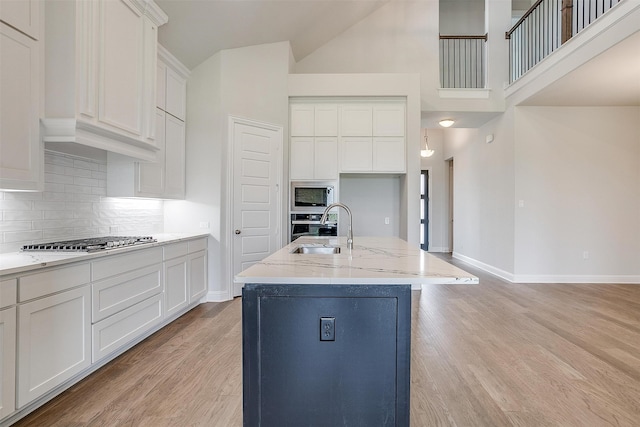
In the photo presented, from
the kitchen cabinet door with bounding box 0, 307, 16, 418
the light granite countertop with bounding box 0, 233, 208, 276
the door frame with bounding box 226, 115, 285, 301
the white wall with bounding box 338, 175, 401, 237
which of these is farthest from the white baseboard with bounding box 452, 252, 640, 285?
the kitchen cabinet door with bounding box 0, 307, 16, 418

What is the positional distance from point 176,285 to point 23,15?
7.61 ft

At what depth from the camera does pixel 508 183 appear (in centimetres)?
512

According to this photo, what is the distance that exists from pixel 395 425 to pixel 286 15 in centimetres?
453

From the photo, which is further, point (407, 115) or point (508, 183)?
point (508, 183)

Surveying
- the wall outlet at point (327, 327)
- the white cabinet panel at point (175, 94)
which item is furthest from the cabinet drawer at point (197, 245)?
the wall outlet at point (327, 327)

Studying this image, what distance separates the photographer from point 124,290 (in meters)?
2.41

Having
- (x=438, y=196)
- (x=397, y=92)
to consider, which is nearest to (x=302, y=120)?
(x=397, y=92)

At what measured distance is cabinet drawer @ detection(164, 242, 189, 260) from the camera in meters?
3.00

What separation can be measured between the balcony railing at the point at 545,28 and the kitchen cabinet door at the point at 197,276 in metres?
5.34

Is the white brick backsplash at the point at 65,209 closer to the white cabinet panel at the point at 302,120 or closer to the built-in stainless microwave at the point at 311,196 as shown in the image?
the built-in stainless microwave at the point at 311,196

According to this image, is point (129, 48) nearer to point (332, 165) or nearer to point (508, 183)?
→ point (332, 165)

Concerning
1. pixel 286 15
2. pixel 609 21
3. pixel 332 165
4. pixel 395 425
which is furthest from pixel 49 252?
pixel 609 21

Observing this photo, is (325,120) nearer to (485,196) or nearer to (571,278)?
(485,196)

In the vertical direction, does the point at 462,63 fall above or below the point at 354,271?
above
